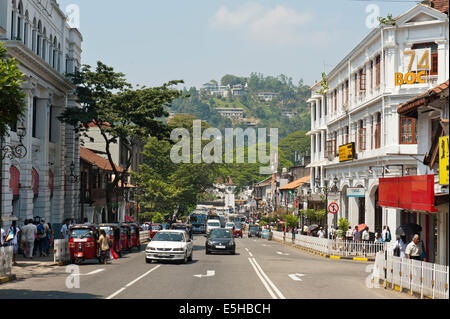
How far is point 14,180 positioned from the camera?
35.1 metres

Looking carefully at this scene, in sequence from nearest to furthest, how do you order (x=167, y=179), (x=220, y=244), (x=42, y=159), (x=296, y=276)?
(x=296, y=276) < (x=220, y=244) < (x=42, y=159) < (x=167, y=179)

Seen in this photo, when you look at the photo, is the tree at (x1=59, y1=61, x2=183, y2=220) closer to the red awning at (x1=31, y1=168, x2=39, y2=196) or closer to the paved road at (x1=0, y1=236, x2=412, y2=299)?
the red awning at (x1=31, y1=168, x2=39, y2=196)

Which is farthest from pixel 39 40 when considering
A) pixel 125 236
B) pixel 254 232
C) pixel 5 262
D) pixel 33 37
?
pixel 254 232

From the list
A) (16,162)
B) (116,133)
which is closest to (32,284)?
(16,162)

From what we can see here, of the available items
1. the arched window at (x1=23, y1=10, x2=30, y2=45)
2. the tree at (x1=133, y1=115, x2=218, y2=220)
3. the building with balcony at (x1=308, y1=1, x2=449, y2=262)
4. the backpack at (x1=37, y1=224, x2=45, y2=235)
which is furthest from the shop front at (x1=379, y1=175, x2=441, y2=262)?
the tree at (x1=133, y1=115, x2=218, y2=220)

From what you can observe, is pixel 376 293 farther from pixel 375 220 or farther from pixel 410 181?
pixel 375 220

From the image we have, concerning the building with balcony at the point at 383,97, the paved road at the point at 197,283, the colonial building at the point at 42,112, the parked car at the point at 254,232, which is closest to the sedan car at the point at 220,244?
the paved road at the point at 197,283

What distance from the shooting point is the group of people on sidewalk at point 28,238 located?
2631 cm

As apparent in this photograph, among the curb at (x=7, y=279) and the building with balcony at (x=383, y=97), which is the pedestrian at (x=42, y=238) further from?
the building with balcony at (x=383, y=97)

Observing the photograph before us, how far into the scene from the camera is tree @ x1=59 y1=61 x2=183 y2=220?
42281 mm

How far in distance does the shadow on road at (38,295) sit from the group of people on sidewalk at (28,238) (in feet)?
28.1

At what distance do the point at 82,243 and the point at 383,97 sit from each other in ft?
74.0

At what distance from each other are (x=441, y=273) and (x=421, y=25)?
87.3ft

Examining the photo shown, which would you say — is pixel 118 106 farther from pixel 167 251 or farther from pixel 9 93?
pixel 9 93
